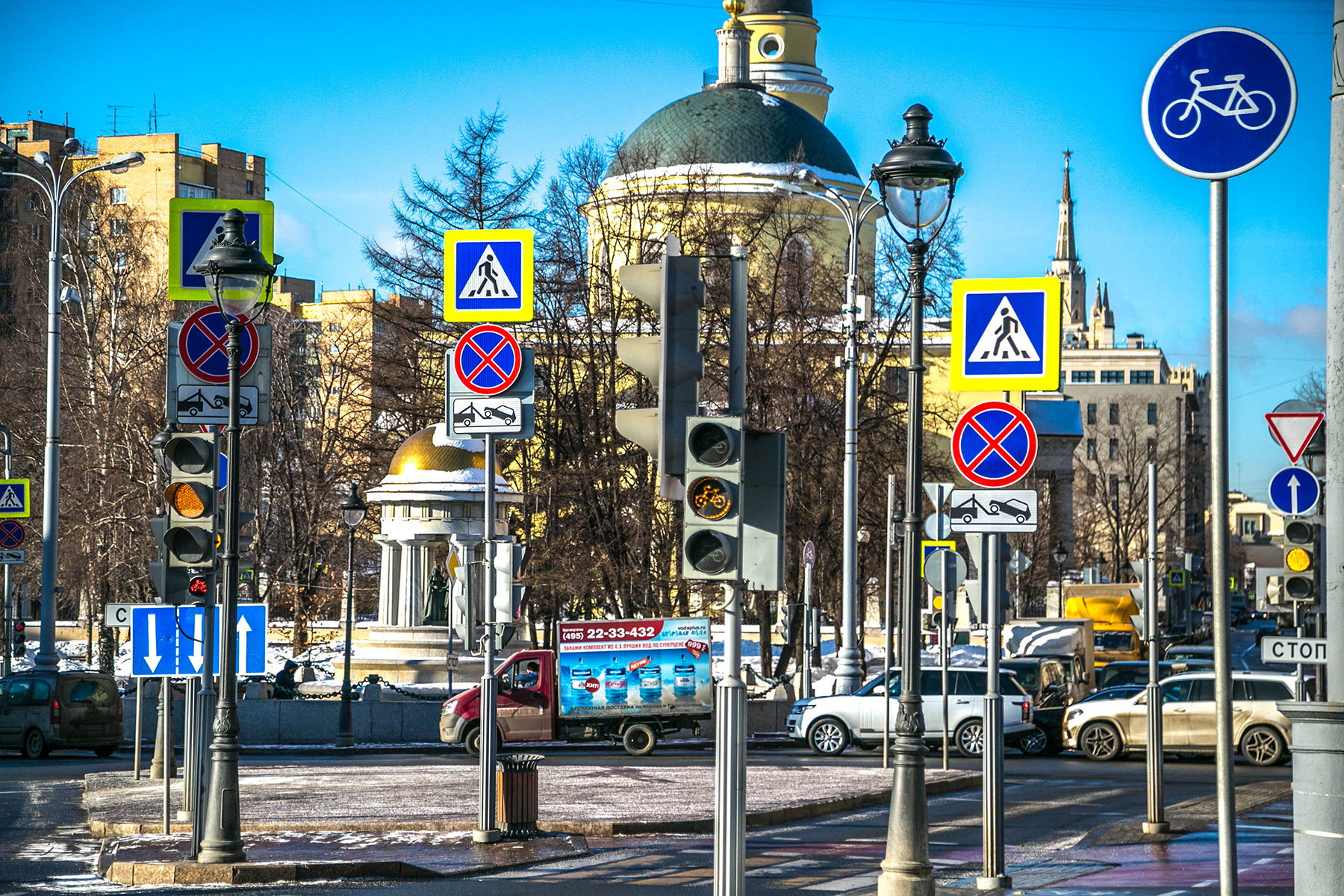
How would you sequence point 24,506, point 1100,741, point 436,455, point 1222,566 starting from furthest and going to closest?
point 436,455
point 24,506
point 1100,741
point 1222,566

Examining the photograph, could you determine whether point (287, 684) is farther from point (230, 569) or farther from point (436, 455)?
point (230, 569)

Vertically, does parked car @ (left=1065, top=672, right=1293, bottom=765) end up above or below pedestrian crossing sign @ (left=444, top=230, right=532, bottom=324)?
below

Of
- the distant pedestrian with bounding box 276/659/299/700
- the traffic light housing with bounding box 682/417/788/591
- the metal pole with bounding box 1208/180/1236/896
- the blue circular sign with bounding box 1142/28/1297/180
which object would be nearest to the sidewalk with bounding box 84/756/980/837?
the traffic light housing with bounding box 682/417/788/591

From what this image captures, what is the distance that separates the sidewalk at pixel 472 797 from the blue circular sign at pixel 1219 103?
11170mm

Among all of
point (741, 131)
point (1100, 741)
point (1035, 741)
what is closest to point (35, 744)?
point (1035, 741)

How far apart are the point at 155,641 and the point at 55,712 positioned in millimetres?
16155

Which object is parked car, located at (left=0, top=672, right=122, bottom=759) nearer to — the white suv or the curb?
the white suv

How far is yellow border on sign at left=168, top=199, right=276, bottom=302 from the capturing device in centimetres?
1491

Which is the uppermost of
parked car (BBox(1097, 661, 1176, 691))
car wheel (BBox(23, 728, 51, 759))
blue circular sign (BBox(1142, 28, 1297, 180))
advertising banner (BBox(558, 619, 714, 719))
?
blue circular sign (BBox(1142, 28, 1297, 180))

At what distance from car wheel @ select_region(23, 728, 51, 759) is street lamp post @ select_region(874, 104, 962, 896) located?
21940 millimetres

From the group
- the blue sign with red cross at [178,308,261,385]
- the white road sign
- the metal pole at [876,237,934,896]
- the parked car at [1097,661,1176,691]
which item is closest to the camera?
the metal pole at [876,237,934,896]

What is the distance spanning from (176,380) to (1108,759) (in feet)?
64.4

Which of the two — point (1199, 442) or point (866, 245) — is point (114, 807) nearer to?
point (866, 245)

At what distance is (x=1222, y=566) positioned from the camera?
8.13 m
